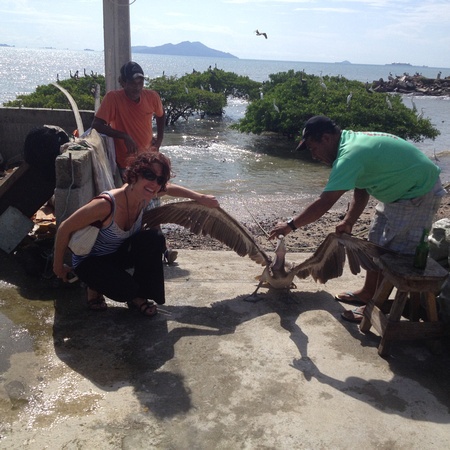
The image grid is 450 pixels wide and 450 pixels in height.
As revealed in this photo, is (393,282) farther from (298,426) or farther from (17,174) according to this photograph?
(17,174)

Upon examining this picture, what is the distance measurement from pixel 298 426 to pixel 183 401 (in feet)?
2.38

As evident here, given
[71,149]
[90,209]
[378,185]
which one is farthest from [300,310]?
[71,149]

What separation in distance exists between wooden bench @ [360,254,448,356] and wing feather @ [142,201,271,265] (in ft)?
4.47

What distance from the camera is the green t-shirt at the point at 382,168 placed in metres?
3.68

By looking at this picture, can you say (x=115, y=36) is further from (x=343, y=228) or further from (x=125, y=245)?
(x=343, y=228)

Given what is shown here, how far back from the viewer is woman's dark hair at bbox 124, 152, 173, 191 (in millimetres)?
3502

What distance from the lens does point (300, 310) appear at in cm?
450

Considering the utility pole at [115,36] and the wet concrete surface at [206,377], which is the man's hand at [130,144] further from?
the utility pole at [115,36]

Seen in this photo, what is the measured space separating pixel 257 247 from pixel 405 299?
5.50ft

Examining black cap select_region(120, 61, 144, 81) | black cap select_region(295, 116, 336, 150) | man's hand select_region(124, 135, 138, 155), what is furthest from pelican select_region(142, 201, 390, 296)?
black cap select_region(120, 61, 144, 81)

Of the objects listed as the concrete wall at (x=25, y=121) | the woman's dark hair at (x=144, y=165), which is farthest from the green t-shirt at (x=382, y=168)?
the concrete wall at (x=25, y=121)

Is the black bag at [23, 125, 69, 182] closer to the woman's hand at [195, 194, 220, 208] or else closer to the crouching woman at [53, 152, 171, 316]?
the crouching woman at [53, 152, 171, 316]

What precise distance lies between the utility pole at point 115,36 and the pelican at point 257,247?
2969 mm

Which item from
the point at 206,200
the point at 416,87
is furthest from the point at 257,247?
the point at 416,87
